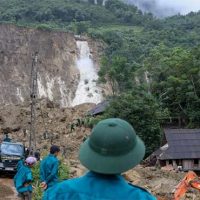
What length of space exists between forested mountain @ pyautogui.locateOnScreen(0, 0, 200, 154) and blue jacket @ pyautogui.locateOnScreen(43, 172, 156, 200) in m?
27.0

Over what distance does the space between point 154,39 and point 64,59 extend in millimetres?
19583

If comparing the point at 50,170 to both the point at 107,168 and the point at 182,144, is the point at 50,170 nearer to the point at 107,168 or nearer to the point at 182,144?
the point at 107,168

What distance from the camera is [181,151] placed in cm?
2623

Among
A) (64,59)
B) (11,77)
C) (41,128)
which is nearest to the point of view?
(41,128)

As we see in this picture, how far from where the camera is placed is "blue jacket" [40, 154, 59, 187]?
26.8 ft

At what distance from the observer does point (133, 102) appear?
98.5 feet

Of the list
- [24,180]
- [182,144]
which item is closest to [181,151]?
[182,144]

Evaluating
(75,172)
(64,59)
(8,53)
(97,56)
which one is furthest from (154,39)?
(75,172)

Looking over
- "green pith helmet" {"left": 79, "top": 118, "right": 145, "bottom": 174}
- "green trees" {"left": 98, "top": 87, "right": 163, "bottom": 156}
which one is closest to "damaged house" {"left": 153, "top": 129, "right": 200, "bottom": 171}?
"green trees" {"left": 98, "top": 87, "right": 163, "bottom": 156}

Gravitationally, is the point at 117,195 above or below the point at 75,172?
above

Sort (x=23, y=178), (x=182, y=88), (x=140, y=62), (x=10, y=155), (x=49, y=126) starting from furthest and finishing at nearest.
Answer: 1. (x=140, y=62)
2. (x=182, y=88)
3. (x=49, y=126)
4. (x=10, y=155)
5. (x=23, y=178)

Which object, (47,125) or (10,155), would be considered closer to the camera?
(10,155)

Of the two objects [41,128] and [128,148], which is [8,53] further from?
[128,148]

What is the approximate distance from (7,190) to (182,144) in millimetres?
13453
